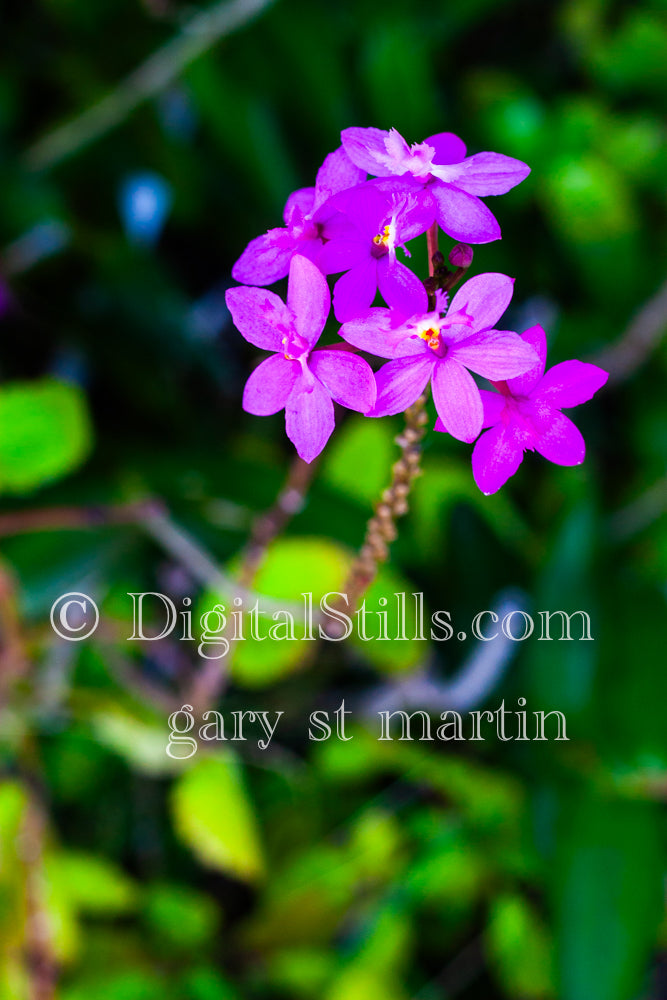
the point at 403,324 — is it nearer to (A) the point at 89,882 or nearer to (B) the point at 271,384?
(B) the point at 271,384

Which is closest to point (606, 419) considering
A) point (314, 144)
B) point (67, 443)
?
point (314, 144)

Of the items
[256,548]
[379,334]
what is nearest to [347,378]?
[379,334]

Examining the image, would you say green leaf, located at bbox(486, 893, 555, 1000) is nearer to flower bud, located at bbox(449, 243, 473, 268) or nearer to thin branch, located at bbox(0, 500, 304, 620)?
thin branch, located at bbox(0, 500, 304, 620)

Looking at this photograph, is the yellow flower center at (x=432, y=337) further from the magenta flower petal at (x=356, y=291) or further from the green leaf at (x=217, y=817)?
the green leaf at (x=217, y=817)

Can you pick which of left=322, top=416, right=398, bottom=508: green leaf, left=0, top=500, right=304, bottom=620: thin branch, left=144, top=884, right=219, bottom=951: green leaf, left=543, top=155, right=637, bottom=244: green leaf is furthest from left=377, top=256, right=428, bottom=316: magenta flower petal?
left=144, top=884, right=219, bottom=951: green leaf

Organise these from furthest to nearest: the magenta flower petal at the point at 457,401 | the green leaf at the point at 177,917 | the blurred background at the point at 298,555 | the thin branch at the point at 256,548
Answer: the green leaf at the point at 177,917
the blurred background at the point at 298,555
the thin branch at the point at 256,548
the magenta flower petal at the point at 457,401

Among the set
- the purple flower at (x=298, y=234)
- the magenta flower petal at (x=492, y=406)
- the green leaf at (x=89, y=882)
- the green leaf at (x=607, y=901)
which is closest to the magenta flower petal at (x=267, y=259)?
the purple flower at (x=298, y=234)
